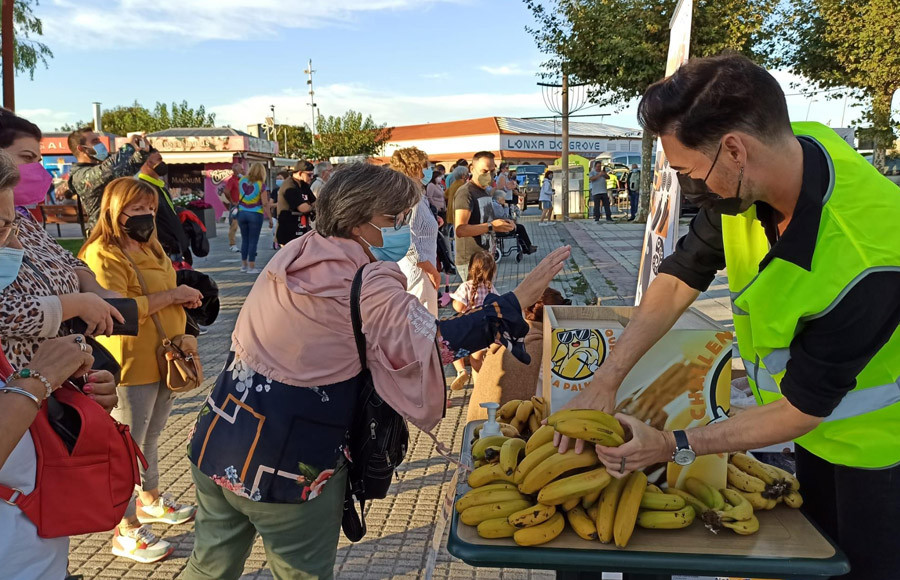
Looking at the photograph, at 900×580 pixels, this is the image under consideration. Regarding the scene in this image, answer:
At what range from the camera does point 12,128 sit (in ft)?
9.77

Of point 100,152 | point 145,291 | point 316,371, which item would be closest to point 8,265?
point 316,371

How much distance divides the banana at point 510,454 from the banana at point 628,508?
1.16ft

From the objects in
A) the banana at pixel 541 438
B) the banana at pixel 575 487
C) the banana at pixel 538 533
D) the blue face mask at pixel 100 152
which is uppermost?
the blue face mask at pixel 100 152

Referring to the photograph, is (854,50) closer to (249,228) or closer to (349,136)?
(249,228)

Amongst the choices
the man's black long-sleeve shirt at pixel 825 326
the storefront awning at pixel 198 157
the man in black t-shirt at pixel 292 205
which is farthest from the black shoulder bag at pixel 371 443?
the storefront awning at pixel 198 157

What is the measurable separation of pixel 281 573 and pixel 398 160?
14.3 feet

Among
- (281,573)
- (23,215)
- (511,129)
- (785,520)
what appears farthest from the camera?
(511,129)

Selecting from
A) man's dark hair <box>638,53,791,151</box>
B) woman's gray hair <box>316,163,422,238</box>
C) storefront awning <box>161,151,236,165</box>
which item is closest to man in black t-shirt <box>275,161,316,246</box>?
woman's gray hair <box>316,163,422,238</box>

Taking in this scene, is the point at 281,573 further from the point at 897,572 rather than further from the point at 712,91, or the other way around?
the point at 712,91

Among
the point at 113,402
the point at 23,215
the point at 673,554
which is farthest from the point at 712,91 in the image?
the point at 23,215

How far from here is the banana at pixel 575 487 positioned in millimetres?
1798

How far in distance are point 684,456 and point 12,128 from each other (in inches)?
122

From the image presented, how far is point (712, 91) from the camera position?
158cm

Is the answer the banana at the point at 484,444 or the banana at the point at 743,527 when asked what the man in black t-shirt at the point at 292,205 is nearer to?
the banana at the point at 484,444
